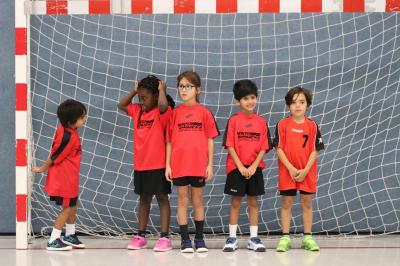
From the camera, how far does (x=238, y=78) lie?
5.70m

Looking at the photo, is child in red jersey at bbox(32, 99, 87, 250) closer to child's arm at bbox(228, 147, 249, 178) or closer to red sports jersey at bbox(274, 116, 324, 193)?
child's arm at bbox(228, 147, 249, 178)

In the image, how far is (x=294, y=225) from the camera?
228 inches

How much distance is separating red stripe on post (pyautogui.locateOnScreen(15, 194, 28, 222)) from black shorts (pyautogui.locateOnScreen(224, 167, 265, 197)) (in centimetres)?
139

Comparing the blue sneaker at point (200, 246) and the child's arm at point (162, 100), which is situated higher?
the child's arm at point (162, 100)

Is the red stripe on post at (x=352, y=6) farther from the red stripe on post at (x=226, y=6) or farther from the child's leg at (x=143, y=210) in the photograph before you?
the child's leg at (x=143, y=210)

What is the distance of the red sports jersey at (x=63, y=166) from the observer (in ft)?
16.6

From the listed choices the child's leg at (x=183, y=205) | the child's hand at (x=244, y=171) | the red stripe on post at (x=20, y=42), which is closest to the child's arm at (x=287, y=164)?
the child's hand at (x=244, y=171)

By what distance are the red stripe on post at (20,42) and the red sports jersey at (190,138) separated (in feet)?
3.67

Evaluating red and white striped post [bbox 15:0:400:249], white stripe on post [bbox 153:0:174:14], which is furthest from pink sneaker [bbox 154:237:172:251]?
white stripe on post [bbox 153:0:174:14]

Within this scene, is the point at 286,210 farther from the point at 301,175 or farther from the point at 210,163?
the point at 210,163

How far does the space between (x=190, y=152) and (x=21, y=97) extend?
1213mm

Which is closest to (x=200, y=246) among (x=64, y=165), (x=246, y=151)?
(x=246, y=151)

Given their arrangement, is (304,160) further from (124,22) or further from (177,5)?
(124,22)

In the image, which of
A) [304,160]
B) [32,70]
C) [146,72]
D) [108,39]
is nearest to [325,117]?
[304,160]
